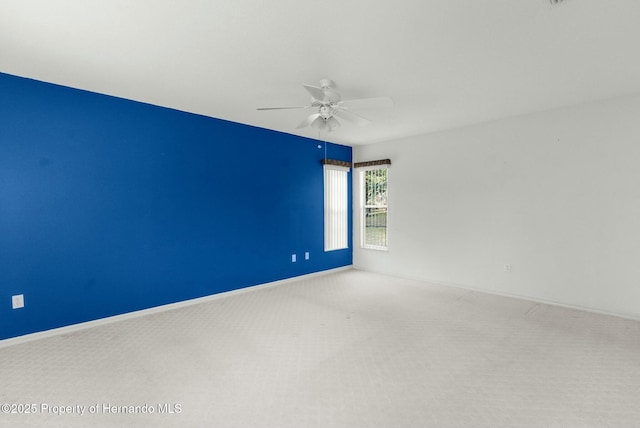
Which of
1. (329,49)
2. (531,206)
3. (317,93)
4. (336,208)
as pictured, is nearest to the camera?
(329,49)

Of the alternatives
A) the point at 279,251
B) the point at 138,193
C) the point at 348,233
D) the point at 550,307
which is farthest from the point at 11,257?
the point at 550,307

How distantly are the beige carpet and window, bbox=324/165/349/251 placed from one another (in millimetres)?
2155

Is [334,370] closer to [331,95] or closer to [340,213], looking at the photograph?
[331,95]

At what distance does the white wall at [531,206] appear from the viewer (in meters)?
3.50

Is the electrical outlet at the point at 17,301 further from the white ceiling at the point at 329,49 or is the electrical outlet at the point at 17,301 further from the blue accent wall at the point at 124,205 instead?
the white ceiling at the point at 329,49

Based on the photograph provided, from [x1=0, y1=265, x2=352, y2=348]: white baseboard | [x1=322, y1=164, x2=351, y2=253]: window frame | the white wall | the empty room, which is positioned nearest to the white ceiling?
the empty room

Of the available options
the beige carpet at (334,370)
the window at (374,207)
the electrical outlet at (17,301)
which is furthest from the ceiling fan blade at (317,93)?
the electrical outlet at (17,301)

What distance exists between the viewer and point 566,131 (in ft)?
12.5

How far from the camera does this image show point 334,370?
7.91 feet

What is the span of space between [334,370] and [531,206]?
3426mm

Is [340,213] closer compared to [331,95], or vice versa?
[331,95]

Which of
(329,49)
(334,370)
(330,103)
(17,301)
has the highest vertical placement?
(329,49)

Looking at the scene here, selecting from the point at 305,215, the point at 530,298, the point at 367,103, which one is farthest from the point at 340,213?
the point at 367,103

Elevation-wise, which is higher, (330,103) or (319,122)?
(330,103)
